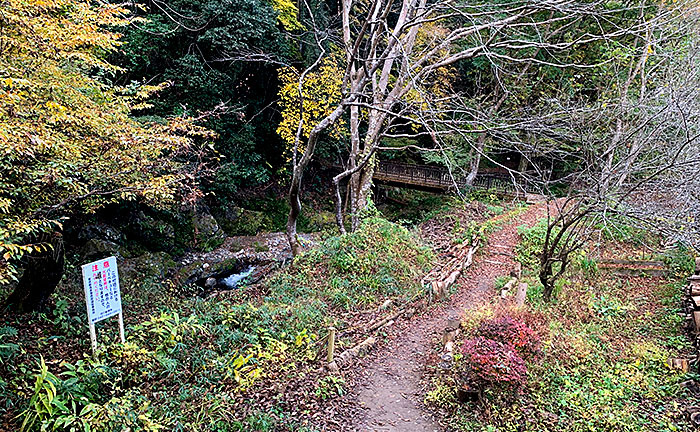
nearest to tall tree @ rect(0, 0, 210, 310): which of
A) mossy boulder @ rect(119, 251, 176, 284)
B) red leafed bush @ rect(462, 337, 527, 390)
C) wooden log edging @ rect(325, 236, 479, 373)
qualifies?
wooden log edging @ rect(325, 236, 479, 373)

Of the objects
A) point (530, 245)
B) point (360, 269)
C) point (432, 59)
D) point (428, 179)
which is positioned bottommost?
point (530, 245)

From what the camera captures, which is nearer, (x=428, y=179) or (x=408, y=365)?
(x=408, y=365)

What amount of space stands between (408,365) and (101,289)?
4682mm

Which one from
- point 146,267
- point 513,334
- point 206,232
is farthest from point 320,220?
point 513,334

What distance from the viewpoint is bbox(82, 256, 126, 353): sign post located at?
4.86 meters

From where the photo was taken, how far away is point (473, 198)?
64.1 ft

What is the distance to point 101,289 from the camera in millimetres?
5035

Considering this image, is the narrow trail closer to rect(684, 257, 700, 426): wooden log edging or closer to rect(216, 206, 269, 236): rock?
rect(684, 257, 700, 426): wooden log edging

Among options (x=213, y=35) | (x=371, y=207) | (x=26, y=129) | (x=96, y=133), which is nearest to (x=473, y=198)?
(x=371, y=207)

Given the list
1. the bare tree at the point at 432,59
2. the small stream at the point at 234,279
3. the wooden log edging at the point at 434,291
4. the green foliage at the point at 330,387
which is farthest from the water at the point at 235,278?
the green foliage at the point at 330,387

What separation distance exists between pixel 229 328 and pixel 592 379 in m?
5.60

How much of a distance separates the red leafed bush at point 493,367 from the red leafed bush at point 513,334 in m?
0.23

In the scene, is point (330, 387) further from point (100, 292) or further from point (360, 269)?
point (360, 269)

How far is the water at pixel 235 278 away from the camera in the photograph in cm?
1308
